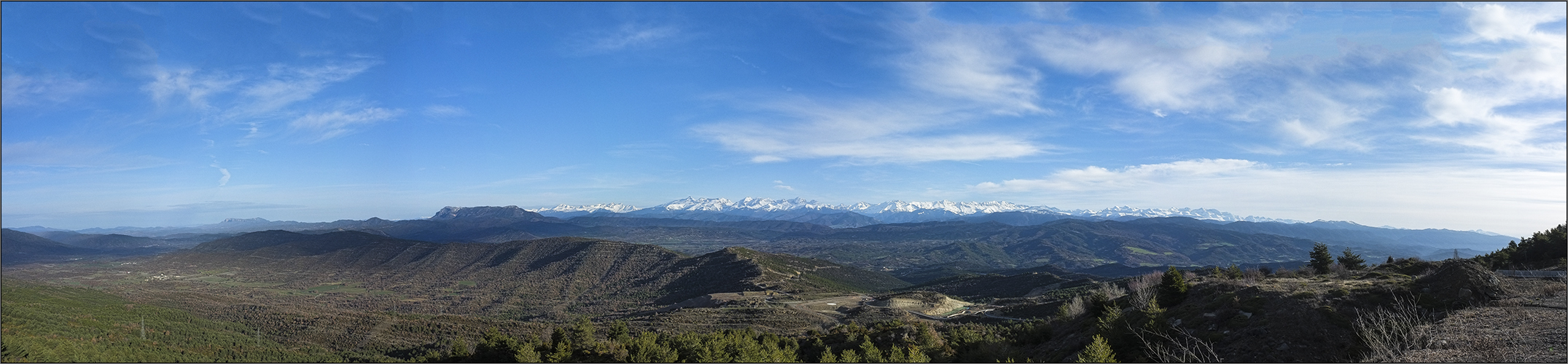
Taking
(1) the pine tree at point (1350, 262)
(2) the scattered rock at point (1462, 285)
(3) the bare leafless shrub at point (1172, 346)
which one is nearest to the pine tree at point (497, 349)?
(3) the bare leafless shrub at point (1172, 346)

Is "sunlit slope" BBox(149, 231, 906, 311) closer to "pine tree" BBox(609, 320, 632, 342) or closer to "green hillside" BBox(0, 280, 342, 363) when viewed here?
"green hillside" BBox(0, 280, 342, 363)

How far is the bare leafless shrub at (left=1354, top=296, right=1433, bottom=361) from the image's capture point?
58.4 ft

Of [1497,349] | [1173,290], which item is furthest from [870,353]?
[1497,349]

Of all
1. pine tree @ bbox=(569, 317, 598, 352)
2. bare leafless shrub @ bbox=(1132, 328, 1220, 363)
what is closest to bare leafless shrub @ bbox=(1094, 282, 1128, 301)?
bare leafless shrub @ bbox=(1132, 328, 1220, 363)

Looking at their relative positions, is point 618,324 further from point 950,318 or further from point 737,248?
point 737,248

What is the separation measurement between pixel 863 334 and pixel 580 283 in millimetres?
139666

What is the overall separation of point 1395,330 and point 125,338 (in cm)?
8974

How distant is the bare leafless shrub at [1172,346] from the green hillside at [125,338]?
5685cm

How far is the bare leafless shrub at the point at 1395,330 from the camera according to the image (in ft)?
58.4

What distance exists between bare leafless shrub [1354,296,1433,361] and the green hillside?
198 ft

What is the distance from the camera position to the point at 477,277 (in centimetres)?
18338

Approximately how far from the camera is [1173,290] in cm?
3472

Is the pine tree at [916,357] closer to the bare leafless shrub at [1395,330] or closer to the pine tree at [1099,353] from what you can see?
A: the pine tree at [1099,353]

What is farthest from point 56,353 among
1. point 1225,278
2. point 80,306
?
point 1225,278
